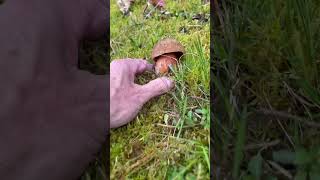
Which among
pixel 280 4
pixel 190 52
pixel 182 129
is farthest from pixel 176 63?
pixel 280 4

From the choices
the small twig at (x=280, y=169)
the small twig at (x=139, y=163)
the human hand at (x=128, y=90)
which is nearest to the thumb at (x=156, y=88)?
the human hand at (x=128, y=90)

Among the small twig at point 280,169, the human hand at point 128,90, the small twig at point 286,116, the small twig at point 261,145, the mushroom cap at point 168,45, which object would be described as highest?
the mushroom cap at point 168,45

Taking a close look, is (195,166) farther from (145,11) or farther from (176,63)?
(145,11)

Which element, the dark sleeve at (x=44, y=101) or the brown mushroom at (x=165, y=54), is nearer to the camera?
the dark sleeve at (x=44, y=101)

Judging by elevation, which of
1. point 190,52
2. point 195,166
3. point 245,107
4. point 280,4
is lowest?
point 195,166

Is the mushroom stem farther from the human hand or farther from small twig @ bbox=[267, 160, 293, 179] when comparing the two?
small twig @ bbox=[267, 160, 293, 179]

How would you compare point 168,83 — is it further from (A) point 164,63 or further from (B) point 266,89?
(B) point 266,89

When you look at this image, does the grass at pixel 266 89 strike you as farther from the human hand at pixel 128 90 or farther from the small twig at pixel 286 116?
the human hand at pixel 128 90

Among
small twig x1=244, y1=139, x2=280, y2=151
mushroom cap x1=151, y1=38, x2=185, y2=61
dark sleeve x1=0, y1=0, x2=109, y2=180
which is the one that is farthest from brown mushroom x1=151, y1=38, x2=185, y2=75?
small twig x1=244, y1=139, x2=280, y2=151
